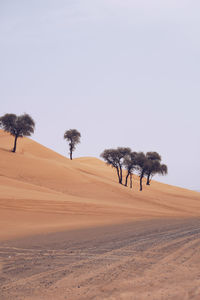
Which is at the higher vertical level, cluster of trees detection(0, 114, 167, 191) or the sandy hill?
cluster of trees detection(0, 114, 167, 191)

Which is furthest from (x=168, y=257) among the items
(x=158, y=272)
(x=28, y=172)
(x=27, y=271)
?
(x=28, y=172)

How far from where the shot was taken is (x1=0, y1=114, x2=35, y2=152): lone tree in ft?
155

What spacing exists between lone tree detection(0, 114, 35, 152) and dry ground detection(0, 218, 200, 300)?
39227mm

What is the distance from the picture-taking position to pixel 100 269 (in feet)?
20.1

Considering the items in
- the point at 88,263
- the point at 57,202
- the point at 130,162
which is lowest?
the point at 88,263

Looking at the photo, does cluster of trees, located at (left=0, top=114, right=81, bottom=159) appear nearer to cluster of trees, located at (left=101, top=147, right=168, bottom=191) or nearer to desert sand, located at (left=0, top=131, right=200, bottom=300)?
cluster of trees, located at (left=101, top=147, right=168, bottom=191)

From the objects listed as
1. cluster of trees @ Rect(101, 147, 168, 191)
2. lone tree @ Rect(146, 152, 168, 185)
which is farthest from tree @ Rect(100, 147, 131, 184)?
lone tree @ Rect(146, 152, 168, 185)

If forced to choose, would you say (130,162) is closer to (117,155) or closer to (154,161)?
(117,155)

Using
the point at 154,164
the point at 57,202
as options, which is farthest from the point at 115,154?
the point at 57,202

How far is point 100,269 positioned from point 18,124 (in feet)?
→ 143

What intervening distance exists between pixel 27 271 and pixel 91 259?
1.58 meters

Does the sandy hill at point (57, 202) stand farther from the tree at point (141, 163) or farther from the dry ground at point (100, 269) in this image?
the tree at point (141, 163)

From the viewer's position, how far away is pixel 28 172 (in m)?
35.8

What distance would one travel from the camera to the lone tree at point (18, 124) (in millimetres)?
47250
